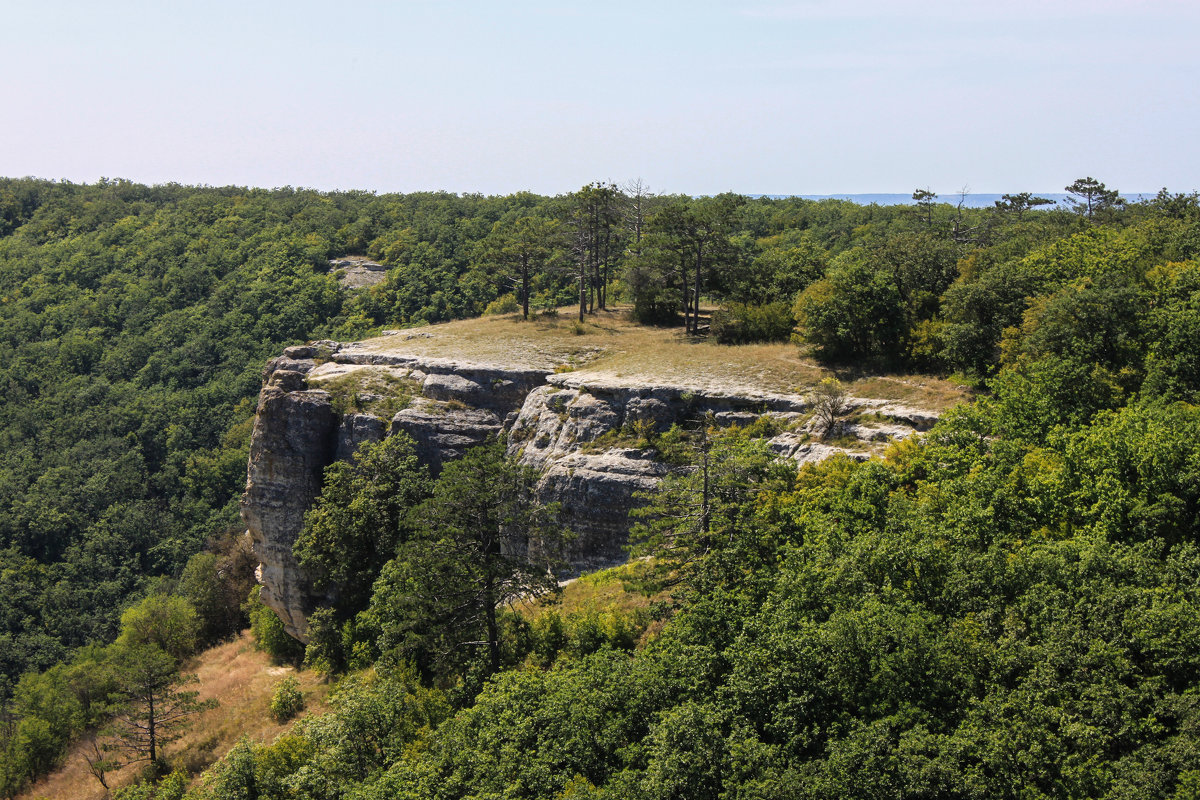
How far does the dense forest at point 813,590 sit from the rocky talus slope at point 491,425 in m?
2.04

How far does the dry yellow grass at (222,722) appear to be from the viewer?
34.3 metres

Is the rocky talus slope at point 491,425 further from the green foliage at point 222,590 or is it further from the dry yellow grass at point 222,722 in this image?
the green foliage at point 222,590

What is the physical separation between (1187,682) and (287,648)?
39.4 m

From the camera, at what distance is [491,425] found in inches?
1581

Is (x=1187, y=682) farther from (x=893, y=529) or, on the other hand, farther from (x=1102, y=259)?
(x=1102, y=259)

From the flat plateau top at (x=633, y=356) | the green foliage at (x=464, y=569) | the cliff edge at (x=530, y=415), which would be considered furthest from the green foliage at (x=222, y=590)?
the green foliage at (x=464, y=569)

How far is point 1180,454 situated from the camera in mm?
21281

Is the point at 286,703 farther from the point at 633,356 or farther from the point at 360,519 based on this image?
the point at 633,356

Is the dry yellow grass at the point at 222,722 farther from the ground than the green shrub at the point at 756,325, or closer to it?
closer to it

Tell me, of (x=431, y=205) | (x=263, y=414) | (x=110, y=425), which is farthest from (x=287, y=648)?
(x=431, y=205)

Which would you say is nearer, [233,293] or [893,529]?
[893,529]

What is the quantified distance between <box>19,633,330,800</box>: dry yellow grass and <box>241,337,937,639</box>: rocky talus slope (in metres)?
3.67

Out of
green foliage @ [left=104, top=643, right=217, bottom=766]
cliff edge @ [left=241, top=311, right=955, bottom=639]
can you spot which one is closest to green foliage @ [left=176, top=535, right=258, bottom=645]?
cliff edge @ [left=241, top=311, right=955, bottom=639]

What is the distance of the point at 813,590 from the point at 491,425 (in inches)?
871
